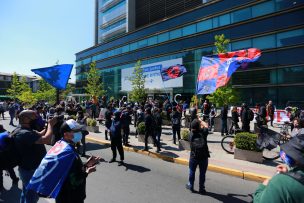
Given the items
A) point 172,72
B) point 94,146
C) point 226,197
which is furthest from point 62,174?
point 172,72

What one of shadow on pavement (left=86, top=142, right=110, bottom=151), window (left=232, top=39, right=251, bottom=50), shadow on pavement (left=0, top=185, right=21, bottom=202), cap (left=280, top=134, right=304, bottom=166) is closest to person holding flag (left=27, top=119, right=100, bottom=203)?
cap (left=280, top=134, right=304, bottom=166)

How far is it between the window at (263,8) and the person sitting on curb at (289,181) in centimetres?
2671

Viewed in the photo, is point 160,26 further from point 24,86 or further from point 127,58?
point 24,86

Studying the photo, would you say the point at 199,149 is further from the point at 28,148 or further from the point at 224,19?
the point at 224,19

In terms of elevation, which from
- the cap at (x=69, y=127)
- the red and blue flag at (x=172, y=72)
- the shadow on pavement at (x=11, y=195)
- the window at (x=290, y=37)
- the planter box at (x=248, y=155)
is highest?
the window at (x=290, y=37)

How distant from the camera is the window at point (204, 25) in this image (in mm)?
30344

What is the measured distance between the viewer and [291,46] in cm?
2372

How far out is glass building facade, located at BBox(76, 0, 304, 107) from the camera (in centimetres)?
2371

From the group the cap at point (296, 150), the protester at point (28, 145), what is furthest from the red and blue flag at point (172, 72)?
the cap at point (296, 150)

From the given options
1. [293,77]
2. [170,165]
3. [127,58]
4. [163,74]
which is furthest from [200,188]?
[127,58]

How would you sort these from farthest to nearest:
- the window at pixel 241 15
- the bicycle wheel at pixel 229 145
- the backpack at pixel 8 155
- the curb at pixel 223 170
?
the window at pixel 241 15
the bicycle wheel at pixel 229 145
the curb at pixel 223 170
the backpack at pixel 8 155

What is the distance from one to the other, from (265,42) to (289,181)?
26.5 metres

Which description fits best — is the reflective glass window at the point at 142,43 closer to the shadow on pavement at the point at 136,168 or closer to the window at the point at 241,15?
the window at the point at 241,15

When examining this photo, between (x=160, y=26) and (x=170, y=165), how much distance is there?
3194 cm
